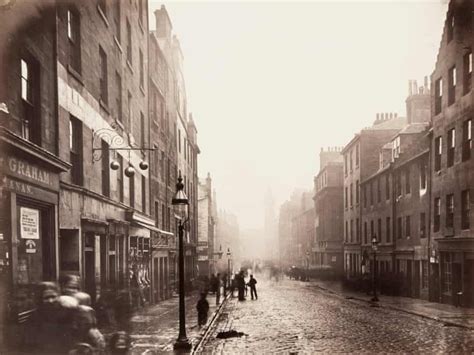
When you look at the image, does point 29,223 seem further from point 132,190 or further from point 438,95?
point 438,95

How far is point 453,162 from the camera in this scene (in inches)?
1075

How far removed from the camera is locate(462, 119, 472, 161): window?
82.6 feet

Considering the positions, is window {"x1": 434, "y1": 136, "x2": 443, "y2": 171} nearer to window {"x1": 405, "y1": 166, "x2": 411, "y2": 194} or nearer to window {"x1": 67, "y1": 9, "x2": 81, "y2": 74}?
window {"x1": 405, "y1": 166, "x2": 411, "y2": 194}

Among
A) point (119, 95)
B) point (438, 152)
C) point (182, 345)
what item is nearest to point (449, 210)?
point (438, 152)

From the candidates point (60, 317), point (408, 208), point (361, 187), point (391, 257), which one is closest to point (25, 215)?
point (60, 317)

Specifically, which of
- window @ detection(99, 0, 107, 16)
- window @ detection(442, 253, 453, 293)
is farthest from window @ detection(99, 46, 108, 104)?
A: window @ detection(442, 253, 453, 293)

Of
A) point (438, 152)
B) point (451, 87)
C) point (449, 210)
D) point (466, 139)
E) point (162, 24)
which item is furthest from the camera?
point (162, 24)

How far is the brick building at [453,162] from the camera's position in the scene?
987 inches

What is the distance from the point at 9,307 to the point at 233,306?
1863 centimetres

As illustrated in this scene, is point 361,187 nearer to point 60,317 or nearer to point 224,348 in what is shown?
point 224,348

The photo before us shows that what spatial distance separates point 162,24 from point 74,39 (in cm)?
1537

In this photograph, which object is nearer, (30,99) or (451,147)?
(30,99)

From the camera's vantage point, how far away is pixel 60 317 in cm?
943

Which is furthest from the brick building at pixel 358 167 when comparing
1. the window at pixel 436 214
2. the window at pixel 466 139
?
the window at pixel 466 139
